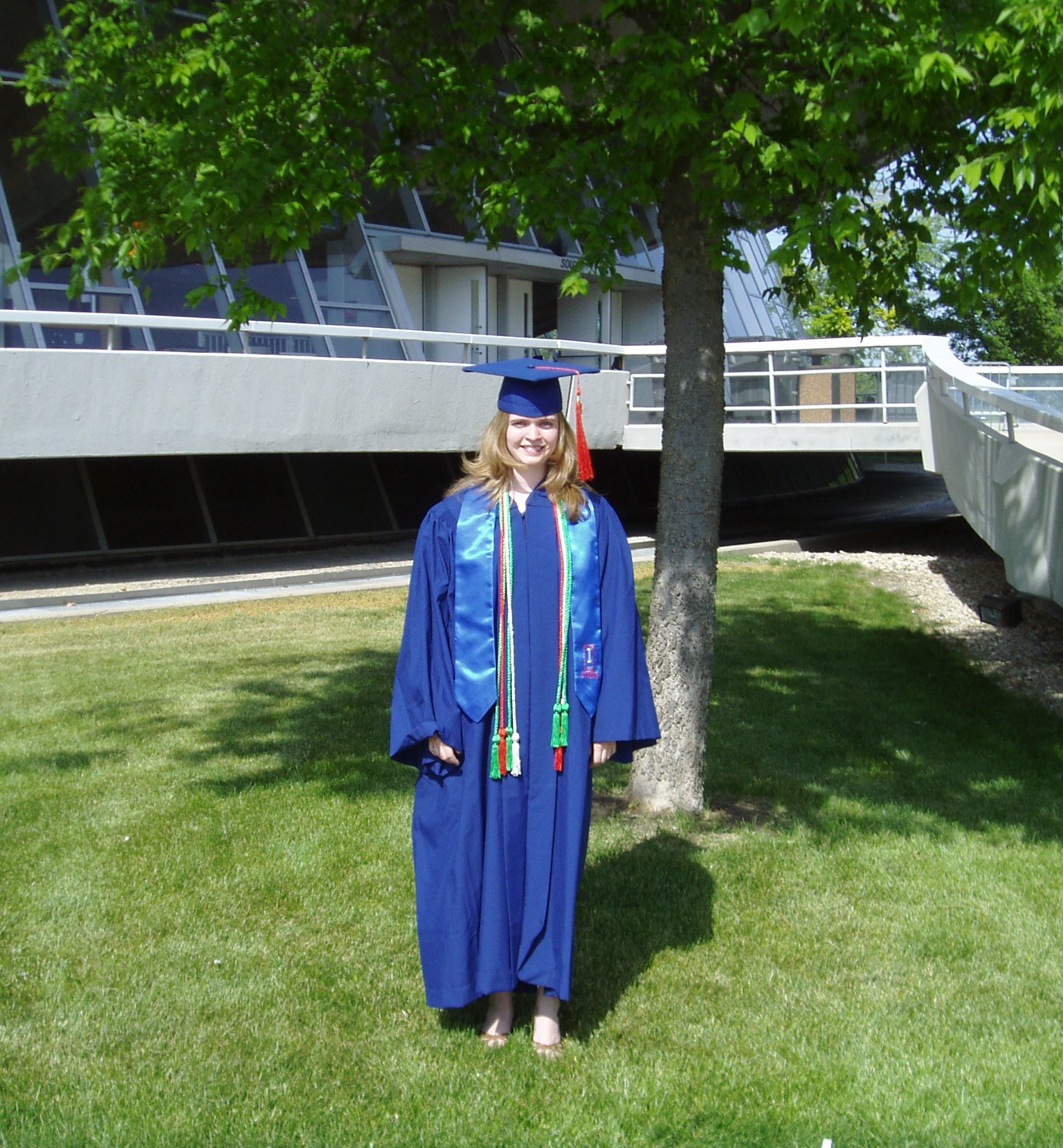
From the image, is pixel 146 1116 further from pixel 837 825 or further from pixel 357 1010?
pixel 837 825

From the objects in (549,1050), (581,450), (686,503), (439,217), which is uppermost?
(439,217)

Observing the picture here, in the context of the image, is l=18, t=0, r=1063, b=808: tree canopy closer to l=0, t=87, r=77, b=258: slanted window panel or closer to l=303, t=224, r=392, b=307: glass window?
l=0, t=87, r=77, b=258: slanted window panel

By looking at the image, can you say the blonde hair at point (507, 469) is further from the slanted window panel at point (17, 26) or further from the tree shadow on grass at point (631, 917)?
the slanted window panel at point (17, 26)

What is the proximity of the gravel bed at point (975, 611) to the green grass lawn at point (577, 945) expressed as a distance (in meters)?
2.01

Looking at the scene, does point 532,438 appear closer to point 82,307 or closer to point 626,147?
point 626,147

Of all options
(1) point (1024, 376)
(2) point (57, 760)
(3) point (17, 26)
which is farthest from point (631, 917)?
(3) point (17, 26)

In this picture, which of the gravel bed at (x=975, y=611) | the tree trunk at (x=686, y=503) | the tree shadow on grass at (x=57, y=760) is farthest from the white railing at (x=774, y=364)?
the tree trunk at (x=686, y=503)

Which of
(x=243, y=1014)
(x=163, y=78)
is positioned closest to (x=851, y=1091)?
(x=243, y=1014)

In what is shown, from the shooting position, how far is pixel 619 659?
3777 mm

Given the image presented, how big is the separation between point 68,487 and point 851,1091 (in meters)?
13.8

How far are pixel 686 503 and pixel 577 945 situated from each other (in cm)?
222

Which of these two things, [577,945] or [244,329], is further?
[244,329]

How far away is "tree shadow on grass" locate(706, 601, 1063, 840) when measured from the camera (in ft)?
20.3

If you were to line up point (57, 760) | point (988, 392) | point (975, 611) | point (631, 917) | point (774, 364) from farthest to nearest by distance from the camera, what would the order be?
point (774, 364)
point (975, 611)
point (988, 392)
point (57, 760)
point (631, 917)
